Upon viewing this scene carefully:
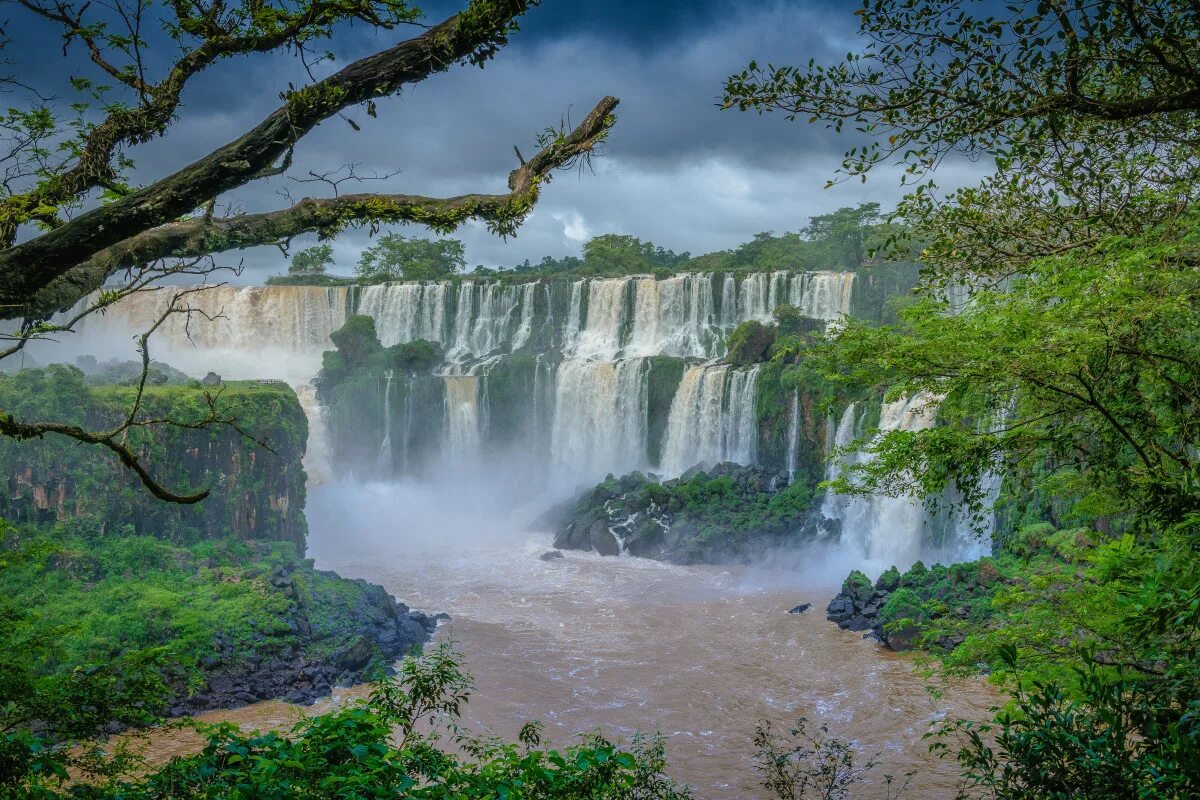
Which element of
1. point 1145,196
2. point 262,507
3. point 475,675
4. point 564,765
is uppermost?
point 1145,196

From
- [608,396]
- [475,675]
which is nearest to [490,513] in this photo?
[608,396]

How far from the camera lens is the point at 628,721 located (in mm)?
11609

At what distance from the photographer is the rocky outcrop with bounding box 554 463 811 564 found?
21.4 m

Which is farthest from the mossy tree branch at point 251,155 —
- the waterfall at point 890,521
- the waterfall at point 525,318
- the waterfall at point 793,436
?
the waterfall at point 525,318

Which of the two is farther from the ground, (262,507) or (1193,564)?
(1193,564)

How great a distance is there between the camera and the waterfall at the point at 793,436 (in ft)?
77.7

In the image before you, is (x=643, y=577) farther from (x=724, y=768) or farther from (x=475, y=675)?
(x=724, y=768)

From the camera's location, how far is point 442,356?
33.8 meters

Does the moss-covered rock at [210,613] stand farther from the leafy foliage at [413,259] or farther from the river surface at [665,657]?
the leafy foliage at [413,259]

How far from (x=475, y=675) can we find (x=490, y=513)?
14798 mm

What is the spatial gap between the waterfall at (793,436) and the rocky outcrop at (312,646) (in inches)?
451

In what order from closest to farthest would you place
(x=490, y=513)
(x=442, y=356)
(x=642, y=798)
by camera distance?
(x=642, y=798), (x=490, y=513), (x=442, y=356)

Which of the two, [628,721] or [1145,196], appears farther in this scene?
[628,721]

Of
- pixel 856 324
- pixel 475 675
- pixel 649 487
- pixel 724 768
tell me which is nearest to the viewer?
pixel 856 324
